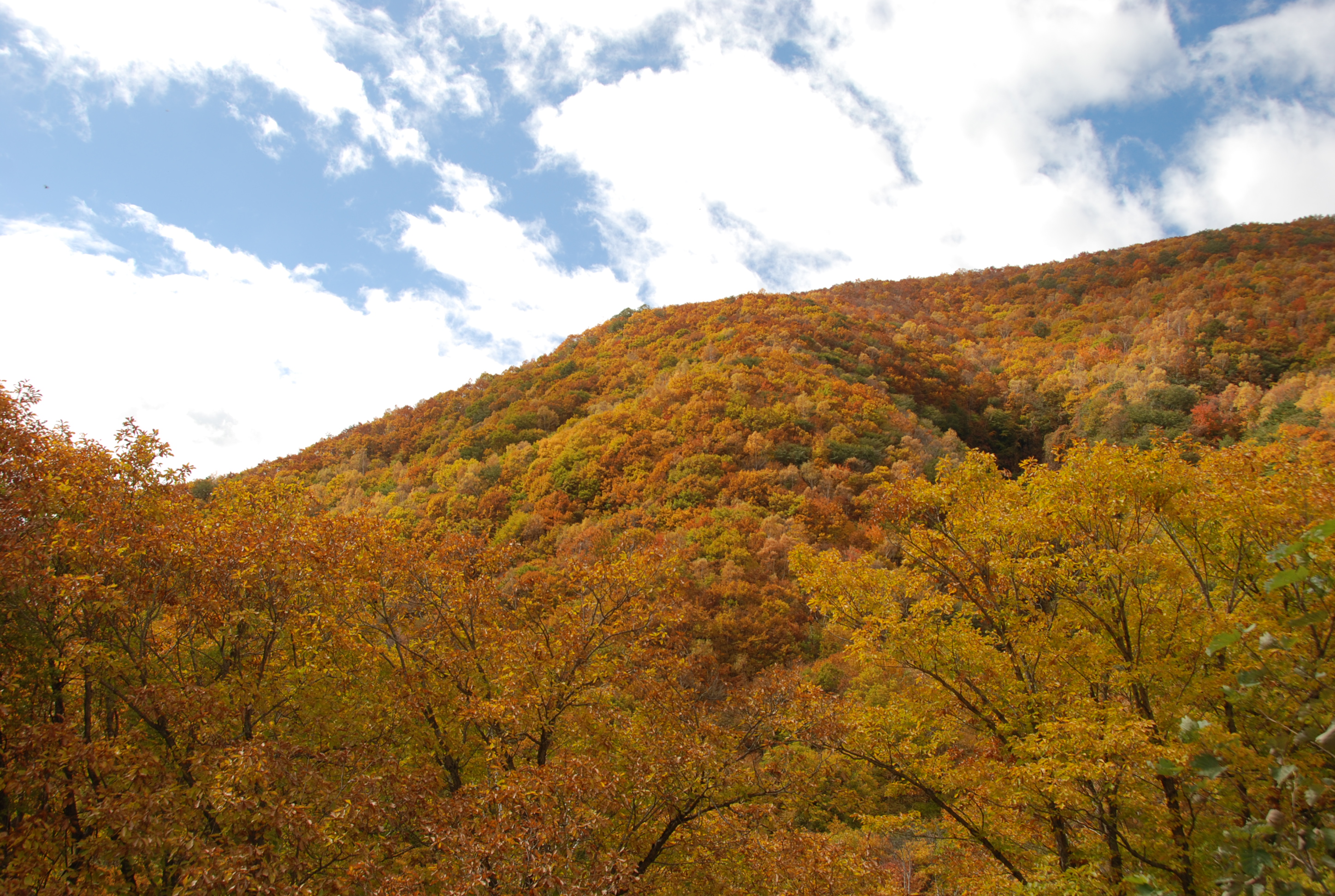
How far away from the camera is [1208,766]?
2.21 metres

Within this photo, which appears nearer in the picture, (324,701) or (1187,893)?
(1187,893)

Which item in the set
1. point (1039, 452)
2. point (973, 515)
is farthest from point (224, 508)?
point (1039, 452)

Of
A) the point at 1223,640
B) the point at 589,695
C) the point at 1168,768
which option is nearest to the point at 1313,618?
the point at 1223,640

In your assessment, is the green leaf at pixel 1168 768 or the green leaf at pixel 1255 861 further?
the green leaf at pixel 1168 768

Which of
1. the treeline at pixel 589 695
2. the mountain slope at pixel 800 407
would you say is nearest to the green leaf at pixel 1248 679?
the treeline at pixel 589 695

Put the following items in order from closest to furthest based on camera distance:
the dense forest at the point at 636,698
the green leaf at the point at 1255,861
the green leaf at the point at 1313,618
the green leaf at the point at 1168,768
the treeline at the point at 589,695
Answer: the green leaf at the point at 1313,618 < the green leaf at the point at 1255,861 < the green leaf at the point at 1168,768 < the dense forest at the point at 636,698 < the treeline at the point at 589,695

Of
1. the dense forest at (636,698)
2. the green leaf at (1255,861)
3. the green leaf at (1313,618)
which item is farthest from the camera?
the dense forest at (636,698)

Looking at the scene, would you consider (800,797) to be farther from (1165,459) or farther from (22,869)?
(22,869)

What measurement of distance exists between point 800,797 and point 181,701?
7358mm

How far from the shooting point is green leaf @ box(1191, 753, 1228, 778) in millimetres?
2096

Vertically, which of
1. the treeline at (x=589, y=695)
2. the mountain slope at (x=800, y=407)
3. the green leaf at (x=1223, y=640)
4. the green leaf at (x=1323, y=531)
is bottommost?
the treeline at (x=589, y=695)

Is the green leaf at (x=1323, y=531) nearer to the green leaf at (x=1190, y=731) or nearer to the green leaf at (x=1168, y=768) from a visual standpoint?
the green leaf at (x=1190, y=731)

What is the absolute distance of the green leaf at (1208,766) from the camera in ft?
6.88

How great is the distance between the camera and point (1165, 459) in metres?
9.13
